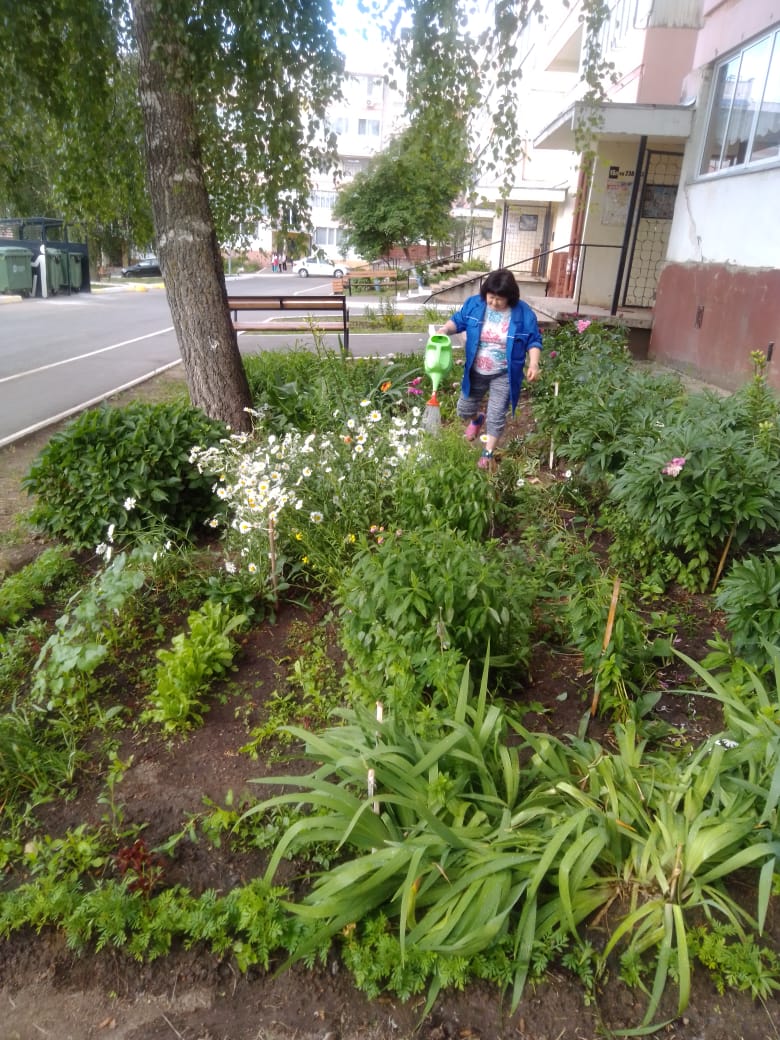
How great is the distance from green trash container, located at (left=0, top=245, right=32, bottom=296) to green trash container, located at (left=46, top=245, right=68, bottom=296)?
0.74 m

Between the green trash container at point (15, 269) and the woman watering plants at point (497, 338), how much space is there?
21.5 meters

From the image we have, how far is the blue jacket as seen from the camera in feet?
16.9


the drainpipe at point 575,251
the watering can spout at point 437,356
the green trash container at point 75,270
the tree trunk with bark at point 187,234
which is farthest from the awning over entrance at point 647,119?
the green trash container at point 75,270

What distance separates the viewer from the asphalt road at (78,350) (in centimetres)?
834

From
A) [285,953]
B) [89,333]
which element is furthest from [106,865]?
[89,333]

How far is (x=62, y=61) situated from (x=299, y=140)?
5.30 feet

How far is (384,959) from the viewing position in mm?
1800

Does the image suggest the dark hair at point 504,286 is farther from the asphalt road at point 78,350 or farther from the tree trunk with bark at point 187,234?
the asphalt road at point 78,350

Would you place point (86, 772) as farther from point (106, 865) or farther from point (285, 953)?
point (285, 953)

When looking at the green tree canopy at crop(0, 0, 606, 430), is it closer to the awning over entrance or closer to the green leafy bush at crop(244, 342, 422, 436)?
the green leafy bush at crop(244, 342, 422, 436)

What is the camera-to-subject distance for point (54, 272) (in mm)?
23531

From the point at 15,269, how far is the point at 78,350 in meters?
12.0

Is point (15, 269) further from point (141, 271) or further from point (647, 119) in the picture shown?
point (141, 271)

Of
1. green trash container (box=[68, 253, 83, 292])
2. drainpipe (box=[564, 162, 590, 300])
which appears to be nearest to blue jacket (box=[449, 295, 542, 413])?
drainpipe (box=[564, 162, 590, 300])
